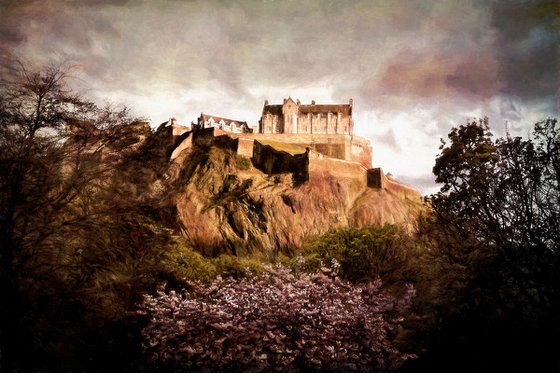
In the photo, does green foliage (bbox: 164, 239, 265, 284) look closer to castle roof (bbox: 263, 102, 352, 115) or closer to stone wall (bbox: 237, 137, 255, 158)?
stone wall (bbox: 237, 137, 255, 158)

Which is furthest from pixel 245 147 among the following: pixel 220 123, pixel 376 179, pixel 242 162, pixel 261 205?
pixel 220 123

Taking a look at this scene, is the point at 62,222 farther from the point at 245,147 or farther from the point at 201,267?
the point at 245,147

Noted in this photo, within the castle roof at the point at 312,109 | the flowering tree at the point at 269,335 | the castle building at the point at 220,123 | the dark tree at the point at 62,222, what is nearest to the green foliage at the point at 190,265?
Answer: the flowering tree at the point at 269,335

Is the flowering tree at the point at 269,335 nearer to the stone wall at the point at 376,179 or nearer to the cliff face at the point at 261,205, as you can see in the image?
the cliff face at the point at 261,205

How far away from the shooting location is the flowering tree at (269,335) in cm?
1042

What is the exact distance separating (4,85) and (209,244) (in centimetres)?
1993

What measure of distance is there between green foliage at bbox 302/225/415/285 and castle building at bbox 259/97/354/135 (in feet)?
94.8

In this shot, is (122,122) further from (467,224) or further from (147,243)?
(467,224)

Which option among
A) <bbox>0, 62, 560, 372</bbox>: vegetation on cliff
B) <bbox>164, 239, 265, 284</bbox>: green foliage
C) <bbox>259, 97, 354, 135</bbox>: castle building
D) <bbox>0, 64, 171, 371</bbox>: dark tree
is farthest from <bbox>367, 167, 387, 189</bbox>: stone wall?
<bbox>0, 64, 171, 371</bbox>: dark tree

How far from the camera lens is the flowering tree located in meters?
10.4

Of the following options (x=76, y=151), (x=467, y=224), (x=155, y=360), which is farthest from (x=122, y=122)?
(x=467, y=224)

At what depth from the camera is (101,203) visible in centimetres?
1005

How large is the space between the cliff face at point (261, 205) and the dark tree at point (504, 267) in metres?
19.2

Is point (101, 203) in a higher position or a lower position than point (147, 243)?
higher
